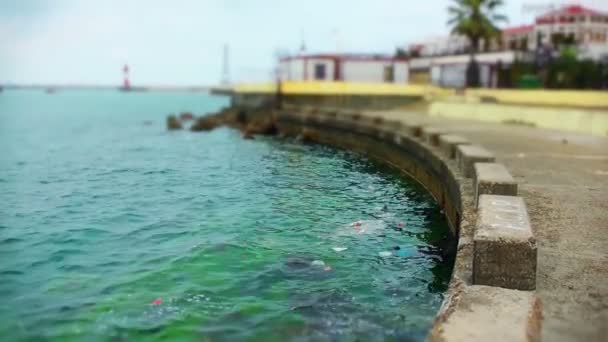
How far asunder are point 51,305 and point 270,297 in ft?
8.07

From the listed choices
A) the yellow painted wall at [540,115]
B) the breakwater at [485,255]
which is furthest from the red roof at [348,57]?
the breakwater at [485,255]

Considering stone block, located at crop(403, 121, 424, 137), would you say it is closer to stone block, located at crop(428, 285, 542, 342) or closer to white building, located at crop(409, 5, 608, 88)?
stone block, located at crop(428, 285, 542, 342)

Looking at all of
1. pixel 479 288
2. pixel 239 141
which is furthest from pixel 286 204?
pixel 239 141

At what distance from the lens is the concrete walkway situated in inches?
145

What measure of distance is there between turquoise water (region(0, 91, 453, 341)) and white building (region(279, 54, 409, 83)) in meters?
26.3

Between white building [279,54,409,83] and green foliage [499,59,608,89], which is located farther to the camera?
white building [279,54,409,83]

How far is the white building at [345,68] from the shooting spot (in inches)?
Result: 1622

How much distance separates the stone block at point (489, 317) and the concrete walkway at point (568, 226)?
13 cm

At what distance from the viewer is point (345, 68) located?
41594mm

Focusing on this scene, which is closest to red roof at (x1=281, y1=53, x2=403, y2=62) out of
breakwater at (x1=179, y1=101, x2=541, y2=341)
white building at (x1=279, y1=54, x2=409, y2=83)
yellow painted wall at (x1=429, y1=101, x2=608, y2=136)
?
white building at (x1=279, y1=54, x2=409, y2=83)

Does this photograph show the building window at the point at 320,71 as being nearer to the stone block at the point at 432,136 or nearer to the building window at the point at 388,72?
the building window at the point at 388,72

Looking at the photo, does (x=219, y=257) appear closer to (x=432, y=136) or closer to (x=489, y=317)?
(x=489, y=317)

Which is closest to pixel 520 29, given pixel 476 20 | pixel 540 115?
pixel 476 20

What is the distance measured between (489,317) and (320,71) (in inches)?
1526
